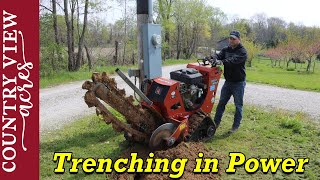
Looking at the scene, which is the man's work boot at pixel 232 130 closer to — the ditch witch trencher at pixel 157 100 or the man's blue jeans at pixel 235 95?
the man's blue jeans at pixel 235 95

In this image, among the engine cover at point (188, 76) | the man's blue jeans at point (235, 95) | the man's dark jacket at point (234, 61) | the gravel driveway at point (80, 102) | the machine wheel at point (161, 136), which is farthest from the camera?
the gravel driveway at point (80, 102)

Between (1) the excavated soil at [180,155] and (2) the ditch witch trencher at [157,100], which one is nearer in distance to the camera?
(1) the excavated soil at [180,155]

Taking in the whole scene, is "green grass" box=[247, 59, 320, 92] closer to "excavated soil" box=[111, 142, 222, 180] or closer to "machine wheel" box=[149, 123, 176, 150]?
"excavated soil" box=[111, 142, 222, 180]

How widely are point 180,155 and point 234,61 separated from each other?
6.94 feet

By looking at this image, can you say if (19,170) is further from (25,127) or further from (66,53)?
(66,53)

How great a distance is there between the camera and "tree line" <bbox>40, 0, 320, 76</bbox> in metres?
16.8

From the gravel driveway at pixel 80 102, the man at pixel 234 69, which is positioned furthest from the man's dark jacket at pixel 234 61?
the gravel driveway at pixel 80 102

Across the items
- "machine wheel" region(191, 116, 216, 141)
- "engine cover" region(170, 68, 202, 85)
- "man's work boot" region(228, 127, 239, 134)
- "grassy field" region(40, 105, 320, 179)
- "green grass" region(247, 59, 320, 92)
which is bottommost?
"grassy field" region(40, 105, 320, 179)

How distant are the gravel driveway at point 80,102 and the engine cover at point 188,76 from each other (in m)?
3.00

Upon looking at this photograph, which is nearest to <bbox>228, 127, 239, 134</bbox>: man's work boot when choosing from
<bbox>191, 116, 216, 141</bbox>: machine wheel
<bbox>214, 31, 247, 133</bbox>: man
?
<bbox>214, 31, 247, 133</bbox>: man

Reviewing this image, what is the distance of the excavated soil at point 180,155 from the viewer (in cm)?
433

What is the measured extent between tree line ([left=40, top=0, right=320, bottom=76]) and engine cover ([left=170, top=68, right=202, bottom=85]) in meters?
10.6

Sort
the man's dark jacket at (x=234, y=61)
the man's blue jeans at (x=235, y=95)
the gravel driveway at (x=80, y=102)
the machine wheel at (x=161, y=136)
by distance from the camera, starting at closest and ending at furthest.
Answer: the machine wheel at (x=161, y=136), the man's dark jacket at (x=234, y=61), the man's blue jeans at (x=235, y=95), the gravel driveway at (x=80, y=102)

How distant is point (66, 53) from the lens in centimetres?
1859
